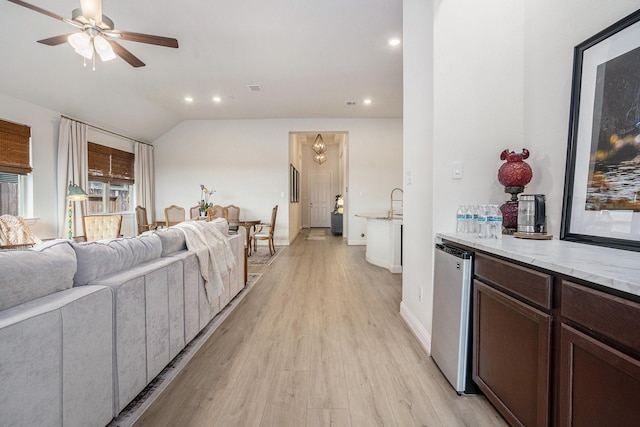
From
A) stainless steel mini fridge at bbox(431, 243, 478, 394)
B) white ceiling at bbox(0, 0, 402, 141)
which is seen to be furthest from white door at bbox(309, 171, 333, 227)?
stainless steel mini fridge at bbox(431, 243, 478, 394)

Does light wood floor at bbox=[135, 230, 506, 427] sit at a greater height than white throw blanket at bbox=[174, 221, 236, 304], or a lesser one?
lesser

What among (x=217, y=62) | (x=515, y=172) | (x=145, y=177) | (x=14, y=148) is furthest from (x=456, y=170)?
(x=145, y=177)

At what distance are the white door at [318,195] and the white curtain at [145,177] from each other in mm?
5951

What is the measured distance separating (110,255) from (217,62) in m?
3.67

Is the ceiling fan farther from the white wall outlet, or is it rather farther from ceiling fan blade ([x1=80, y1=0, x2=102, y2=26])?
the white wall outlet

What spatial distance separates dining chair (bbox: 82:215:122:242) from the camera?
4.37 meters

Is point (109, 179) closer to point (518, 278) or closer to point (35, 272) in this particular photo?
point (35, 272)

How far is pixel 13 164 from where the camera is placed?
4195 mm

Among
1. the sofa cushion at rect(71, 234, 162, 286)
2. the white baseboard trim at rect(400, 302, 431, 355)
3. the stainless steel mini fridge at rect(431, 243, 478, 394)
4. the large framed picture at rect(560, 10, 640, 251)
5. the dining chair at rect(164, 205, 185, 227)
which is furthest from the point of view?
the dining chair at rect(164, 205, 185, 227)

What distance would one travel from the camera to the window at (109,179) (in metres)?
5.81

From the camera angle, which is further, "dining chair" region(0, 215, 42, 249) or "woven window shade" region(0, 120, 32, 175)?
"woven window shade" region(0, 120, 32, 175)

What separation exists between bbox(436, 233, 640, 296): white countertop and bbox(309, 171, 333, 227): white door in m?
10.2

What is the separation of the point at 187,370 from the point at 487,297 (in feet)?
6.01

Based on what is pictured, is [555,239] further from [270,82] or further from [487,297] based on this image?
[270,82]
